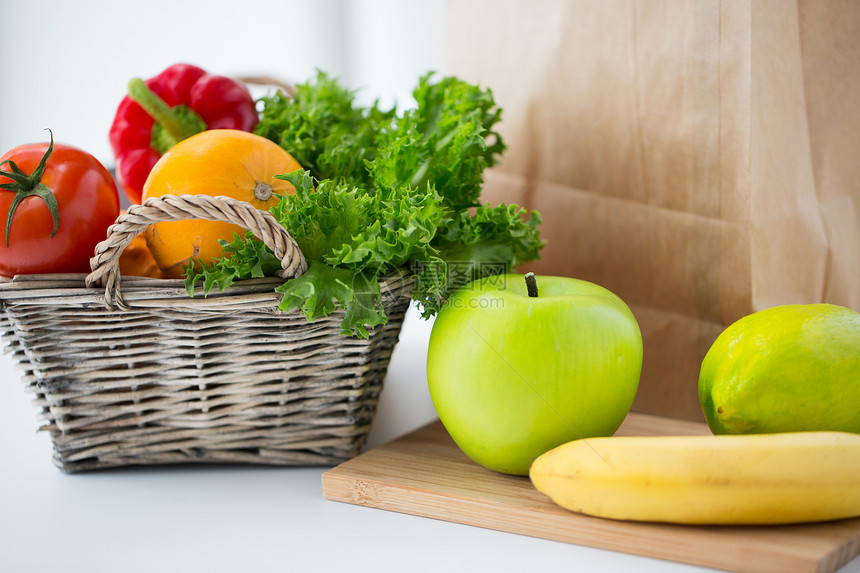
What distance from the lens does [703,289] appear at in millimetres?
726

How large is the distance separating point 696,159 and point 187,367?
540mm

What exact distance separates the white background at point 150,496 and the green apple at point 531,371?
8 cm

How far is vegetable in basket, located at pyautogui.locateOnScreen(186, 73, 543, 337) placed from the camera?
0.56m

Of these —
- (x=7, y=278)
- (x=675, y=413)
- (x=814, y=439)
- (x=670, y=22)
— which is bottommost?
(x=675, y=413)

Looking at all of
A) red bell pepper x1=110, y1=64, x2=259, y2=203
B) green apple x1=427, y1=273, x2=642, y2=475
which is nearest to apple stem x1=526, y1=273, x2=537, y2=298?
green apple x1=427, y1=273, x2=642, y2=475

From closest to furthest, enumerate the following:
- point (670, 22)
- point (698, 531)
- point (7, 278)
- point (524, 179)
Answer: point (698, 531) < point (7, 278) < point (670, 22) < point (524, 179)

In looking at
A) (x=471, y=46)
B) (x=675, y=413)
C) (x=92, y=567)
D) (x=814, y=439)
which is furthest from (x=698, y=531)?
(x=471, y=46)

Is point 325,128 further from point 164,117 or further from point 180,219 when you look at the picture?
point 180,219

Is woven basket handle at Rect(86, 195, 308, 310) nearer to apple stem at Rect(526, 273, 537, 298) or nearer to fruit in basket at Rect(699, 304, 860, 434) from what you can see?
apple stem at Rect(526, 273, 537, 298)

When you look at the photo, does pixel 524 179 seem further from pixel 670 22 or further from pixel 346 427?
pixel 346 427

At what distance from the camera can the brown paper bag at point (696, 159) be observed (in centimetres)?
68

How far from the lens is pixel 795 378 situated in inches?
21.0

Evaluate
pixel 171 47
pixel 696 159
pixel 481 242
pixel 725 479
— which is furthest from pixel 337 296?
pixel 171 47

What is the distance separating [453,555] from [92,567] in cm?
25
